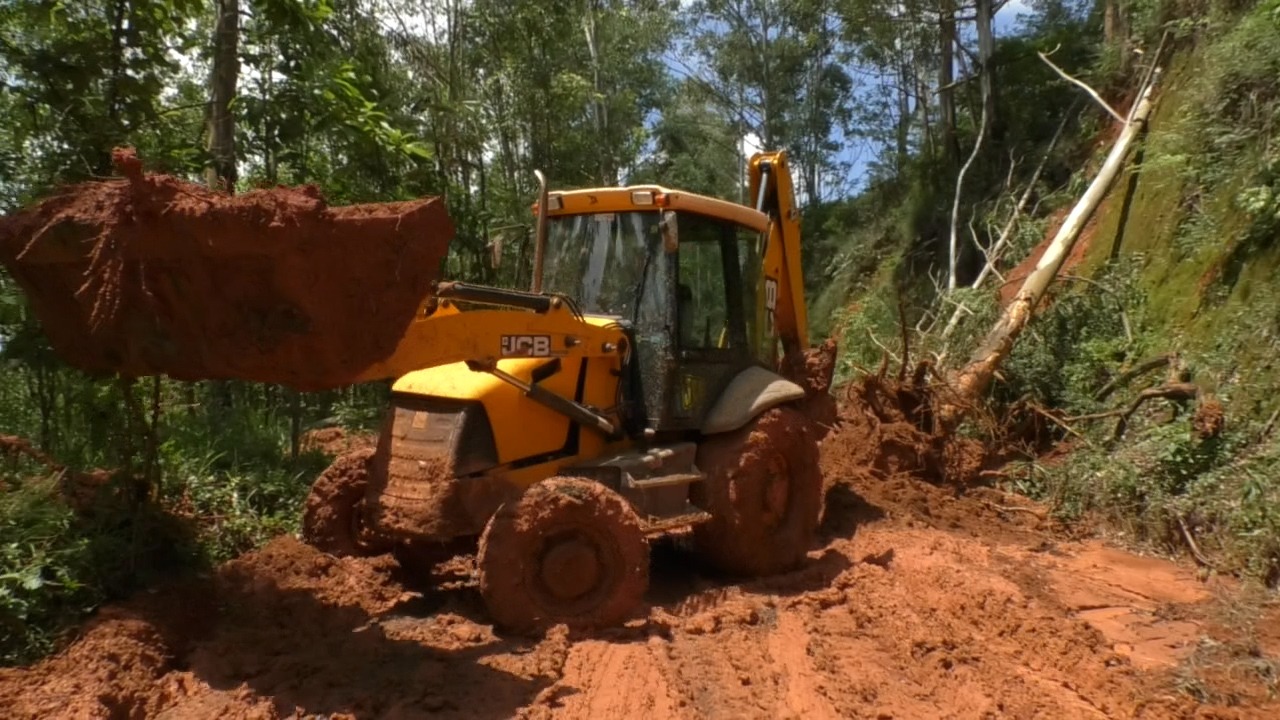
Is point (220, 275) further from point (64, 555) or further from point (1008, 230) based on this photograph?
point (1008, 230)

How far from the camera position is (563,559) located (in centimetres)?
523

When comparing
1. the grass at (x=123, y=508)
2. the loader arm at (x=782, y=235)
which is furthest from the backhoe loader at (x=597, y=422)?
the grass at (x=123, y=508)

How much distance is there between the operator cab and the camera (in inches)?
249

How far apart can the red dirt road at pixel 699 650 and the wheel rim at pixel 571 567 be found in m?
0.26

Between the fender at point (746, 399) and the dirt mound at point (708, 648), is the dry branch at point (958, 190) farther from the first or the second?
the dirt mound at point (708, 648)

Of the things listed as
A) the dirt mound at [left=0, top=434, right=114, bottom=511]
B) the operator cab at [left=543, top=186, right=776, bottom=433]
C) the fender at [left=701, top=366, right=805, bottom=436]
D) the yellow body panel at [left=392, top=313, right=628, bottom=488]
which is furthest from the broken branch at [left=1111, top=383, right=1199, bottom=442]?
the dirt mound at [left=0, top=434, right=114, bottom=511]

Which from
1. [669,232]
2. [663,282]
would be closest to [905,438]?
[663,282]

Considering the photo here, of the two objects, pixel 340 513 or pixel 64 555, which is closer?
pixel 64 555


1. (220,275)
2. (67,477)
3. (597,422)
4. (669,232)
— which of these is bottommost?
(67,477)

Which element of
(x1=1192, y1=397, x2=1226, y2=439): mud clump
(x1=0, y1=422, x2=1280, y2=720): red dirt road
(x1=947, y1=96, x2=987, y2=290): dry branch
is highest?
(x1=947, y1=96, x2=987, y2=290): dry branch

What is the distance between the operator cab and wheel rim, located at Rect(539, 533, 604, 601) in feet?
3.96

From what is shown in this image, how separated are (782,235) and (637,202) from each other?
1869mm

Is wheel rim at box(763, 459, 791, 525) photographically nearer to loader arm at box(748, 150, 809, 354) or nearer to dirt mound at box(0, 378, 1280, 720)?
dirt mound at box(0, 378, 1280, 720)

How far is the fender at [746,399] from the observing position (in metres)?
6.55
